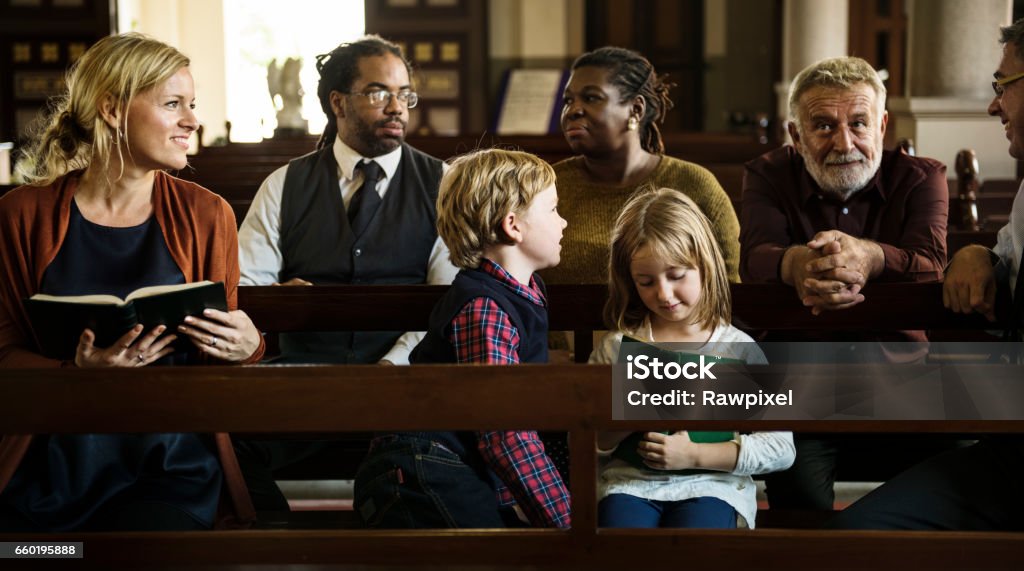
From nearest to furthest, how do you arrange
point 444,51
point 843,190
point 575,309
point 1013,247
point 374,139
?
point 1013,247
point 575,309
point 843,190
point 374,139
point 444,51

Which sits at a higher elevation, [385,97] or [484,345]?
[385,97]

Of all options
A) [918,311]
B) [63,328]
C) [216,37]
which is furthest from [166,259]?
[216,37]

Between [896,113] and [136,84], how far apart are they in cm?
760

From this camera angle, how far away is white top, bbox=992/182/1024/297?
2.45m

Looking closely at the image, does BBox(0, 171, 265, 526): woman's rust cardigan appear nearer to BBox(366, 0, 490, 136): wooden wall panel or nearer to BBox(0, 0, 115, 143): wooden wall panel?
BBox(366, 0, 490, 136): wooden wall panel

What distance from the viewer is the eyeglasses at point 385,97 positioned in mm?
3404

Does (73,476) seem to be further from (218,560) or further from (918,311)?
(918,311)

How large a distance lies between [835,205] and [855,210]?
0.06 m

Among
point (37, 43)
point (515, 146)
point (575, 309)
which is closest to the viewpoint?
point (575, 309)

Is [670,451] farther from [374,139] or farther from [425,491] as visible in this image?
[374,139]

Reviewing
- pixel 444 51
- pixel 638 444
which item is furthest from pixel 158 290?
pixel 444 51

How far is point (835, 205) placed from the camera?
2861 mm

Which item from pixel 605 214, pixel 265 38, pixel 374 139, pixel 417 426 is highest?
pixel 265 38

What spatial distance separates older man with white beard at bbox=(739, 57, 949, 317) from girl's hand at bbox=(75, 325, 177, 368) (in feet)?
4.65
